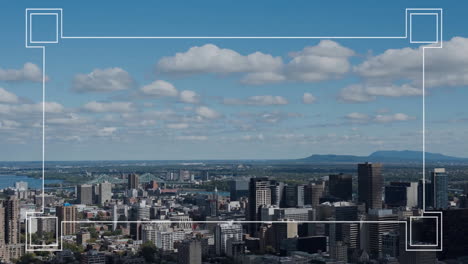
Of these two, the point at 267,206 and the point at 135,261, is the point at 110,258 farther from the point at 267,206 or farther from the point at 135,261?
the point at 267,206

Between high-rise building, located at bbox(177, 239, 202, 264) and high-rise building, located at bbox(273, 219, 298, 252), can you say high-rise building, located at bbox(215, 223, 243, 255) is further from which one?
high-rise building, located at bbox(273, 219, 298, 252)

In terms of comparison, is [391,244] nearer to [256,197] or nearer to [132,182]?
[256,197]

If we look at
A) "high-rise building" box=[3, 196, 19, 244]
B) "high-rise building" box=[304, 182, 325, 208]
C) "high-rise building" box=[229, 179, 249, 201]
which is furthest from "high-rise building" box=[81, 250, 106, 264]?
"high-rise building" box=[304, 182, 325, 208]

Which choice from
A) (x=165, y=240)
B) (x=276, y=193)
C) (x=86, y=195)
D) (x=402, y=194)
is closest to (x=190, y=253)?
(x=165, y=240)

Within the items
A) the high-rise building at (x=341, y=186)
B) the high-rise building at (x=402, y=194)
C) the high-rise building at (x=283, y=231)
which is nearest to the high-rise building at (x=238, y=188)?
the high-rise building at (x=283, y=231)

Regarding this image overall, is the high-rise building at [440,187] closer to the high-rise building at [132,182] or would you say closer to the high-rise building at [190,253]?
the high-rise building at [190,253]

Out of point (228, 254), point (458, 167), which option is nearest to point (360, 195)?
point (458, 167)

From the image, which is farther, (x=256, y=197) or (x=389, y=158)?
(x=256, y=197)
